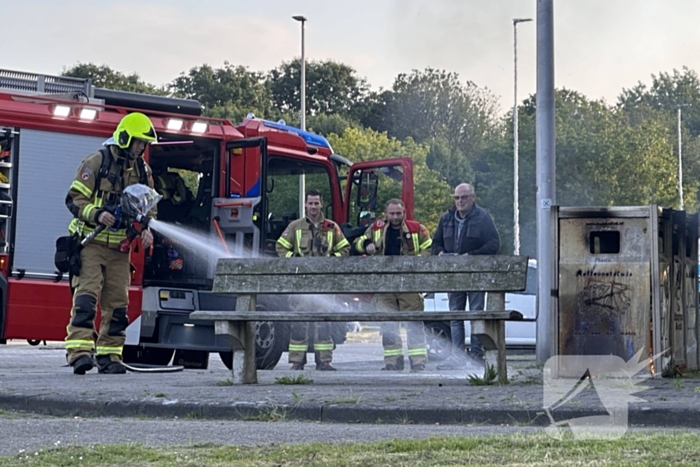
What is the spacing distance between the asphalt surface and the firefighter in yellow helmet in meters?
0.72

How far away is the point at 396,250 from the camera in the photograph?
12.6 meters

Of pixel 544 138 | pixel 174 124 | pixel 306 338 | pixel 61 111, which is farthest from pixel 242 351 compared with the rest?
pixel 544 138

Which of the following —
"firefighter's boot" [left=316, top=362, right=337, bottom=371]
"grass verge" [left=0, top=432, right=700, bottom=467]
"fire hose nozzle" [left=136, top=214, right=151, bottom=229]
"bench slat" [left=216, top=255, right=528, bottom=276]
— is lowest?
"firefighter's boot" [left=316, top=362, right=337, bottom=371]

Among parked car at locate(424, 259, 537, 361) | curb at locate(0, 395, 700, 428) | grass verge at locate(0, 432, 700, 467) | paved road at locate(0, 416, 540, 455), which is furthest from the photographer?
parked car at locate(424, 259, 537, 361)

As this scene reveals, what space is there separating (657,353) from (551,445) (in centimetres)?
355

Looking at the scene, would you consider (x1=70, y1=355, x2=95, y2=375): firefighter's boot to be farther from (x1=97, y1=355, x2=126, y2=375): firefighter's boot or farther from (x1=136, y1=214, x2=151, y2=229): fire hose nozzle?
(x1=136, y1=214, x2=151, y2=229): fire hose nozzle

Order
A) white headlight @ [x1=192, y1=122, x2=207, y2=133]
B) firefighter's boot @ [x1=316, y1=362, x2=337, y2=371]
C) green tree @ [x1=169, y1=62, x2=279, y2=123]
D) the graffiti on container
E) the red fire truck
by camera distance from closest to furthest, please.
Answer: the graffiti on container
the red fire truck
firefighter's boot @ [x1=316, y1=362, x2=337, y2=371]
white headlight @ [x1=192, y1=122, x2=207, y2=133]
green tree @ [x1=169, y1=62, x2=279, y2=123]

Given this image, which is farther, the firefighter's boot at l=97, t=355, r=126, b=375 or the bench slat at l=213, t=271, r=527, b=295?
the firefighter's boot at l=97, t=355, r=126, b=375

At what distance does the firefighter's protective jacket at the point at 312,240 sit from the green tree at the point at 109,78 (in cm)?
4548

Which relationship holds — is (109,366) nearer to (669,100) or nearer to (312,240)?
(312,240)

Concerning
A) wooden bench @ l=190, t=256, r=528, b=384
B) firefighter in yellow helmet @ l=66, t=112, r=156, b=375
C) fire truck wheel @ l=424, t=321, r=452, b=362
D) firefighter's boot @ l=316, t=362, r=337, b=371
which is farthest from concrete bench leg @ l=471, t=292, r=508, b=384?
fire truck wheel @ l=424, t=321, r=452, b=362

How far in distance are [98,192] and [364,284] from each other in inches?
106

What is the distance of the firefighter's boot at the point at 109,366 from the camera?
10.5 metres

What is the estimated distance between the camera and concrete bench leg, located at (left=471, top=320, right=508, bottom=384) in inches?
338
